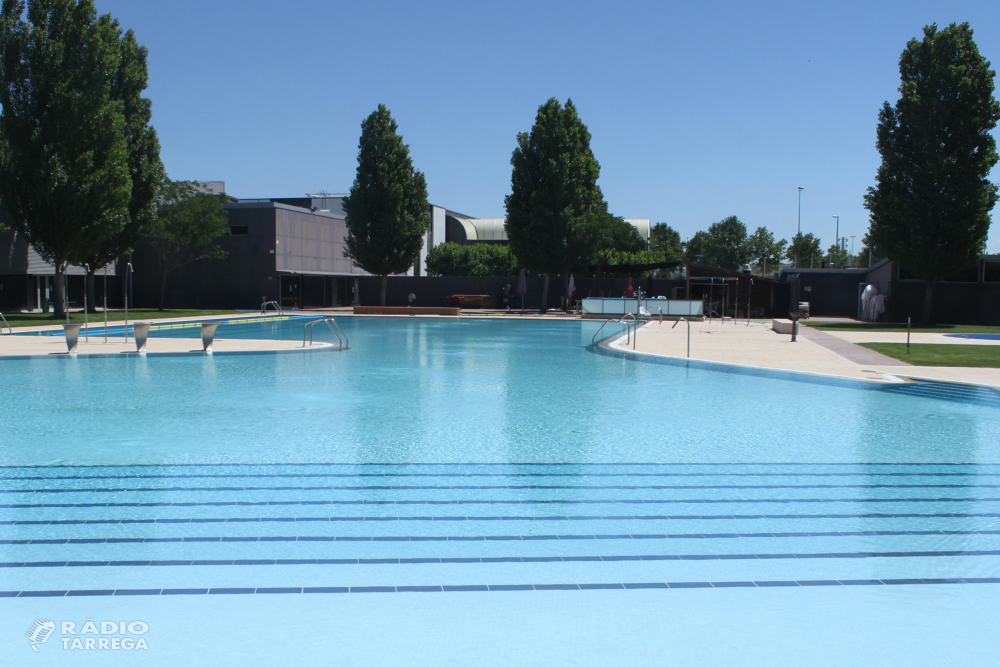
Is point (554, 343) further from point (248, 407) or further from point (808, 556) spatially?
point (808, 556)

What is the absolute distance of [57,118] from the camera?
85.6 feet

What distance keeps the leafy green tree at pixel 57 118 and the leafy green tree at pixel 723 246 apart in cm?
8397

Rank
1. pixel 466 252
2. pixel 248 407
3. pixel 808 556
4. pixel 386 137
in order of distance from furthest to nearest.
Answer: pixel 466 252
pixel 386 137
pixel 248 407
pixel 808 556

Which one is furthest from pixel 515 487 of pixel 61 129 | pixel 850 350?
pixel 61 129

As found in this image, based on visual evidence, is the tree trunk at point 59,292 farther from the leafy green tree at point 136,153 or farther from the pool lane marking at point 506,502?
the pool lane marking at point 506,502

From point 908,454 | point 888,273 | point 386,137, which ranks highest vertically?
point 386,137

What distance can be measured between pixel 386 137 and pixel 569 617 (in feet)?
120

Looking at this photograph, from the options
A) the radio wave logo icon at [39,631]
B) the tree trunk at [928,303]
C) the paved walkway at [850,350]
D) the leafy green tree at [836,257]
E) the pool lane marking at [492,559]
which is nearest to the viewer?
the radio wave logo icon at [39,631]

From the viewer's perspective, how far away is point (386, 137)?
38.0m

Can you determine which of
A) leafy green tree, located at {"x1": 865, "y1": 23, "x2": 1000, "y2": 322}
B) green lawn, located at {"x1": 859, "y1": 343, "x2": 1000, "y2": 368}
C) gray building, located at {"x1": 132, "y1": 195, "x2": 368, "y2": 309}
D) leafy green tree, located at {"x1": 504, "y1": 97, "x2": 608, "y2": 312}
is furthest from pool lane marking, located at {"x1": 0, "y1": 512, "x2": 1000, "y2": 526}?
gray building, located at {"x1": 132, "y1": 195, "x2": 368, "y2": 309}

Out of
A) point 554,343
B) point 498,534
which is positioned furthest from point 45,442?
point 554,343

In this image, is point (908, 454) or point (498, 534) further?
point (908, 454)

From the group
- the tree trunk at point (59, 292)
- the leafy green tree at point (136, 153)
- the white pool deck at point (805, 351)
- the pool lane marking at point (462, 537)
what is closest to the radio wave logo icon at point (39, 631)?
the pool lane marking at point (462, 537)

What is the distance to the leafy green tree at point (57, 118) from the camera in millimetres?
26047
